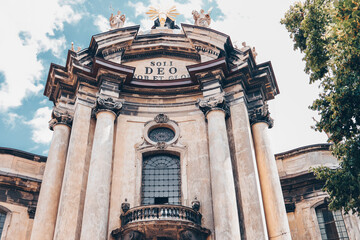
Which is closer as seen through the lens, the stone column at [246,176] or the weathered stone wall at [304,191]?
the stone column at [246,176]

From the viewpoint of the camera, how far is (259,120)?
18312 millimetres

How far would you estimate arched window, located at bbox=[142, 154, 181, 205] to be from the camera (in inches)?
661

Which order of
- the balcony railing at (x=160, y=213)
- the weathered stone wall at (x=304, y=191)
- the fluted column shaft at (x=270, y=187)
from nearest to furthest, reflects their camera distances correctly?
the balcony railing at (x=160, y=213) → the fluted column shaft at (x=270, y=187) → the weathered stone wall at (x=304, y=191)

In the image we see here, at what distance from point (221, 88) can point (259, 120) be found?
239 cm

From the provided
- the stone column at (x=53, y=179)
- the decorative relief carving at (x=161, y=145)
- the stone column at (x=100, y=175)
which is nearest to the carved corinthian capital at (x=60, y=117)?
the stone column at (x=53, y=179)

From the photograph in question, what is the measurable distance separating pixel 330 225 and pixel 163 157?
8922 millimetres

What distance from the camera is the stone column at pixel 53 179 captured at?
584 inches

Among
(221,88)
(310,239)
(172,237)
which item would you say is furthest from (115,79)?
(310,239)

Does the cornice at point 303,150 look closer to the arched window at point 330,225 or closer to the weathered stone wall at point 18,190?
the arched window at point 330,225

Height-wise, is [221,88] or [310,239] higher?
[221,88]

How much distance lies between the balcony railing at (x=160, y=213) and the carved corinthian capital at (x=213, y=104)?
16.3 feet

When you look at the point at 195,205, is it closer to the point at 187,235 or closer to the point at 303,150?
the point at 187,235

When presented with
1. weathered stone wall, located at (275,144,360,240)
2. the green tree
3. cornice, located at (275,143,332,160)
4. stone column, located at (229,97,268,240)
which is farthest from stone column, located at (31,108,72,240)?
cornice, located at (275,143,332,160)

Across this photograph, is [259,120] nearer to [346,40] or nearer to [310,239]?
[310,239]
